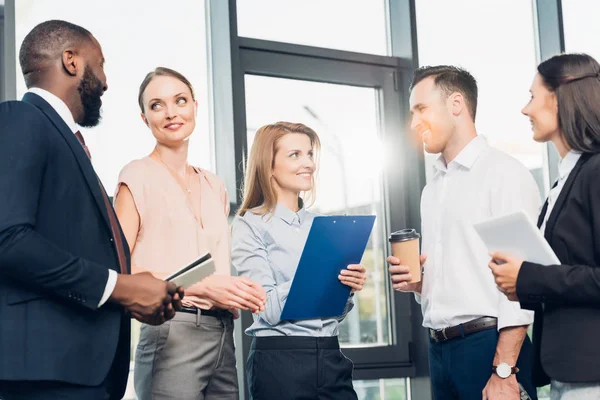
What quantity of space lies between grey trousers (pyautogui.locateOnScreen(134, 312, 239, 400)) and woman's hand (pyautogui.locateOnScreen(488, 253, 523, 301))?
0.81m

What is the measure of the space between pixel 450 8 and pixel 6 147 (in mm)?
2751

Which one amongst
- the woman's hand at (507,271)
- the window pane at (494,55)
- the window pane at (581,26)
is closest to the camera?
the woman's hand at (507,271)

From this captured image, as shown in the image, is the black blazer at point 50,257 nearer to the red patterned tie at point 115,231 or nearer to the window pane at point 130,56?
the red patterned tie at point 115,231

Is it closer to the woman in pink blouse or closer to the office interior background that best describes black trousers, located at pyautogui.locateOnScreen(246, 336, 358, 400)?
the woman in pink blouse

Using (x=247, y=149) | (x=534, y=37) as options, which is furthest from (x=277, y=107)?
(x=534, y=37)

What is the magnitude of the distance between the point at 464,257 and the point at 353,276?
33 cm

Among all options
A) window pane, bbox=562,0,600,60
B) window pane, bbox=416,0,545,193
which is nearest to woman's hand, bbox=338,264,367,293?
window pane, bbox=416,0,545,193

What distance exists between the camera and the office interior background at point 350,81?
2.79 metres

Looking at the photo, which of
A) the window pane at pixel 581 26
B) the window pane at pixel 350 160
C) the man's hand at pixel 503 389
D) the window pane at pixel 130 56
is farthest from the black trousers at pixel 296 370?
the window pane at pixel 581 26

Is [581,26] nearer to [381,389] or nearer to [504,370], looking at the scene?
[381,389]

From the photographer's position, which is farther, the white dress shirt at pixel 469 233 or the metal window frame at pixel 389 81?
the metal window frame at pixel 389 81

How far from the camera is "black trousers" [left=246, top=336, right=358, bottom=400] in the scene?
204 cm

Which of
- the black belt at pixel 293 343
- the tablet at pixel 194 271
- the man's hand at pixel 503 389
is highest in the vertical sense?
the tablet at pixel 194 271

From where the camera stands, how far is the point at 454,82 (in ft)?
7.60
